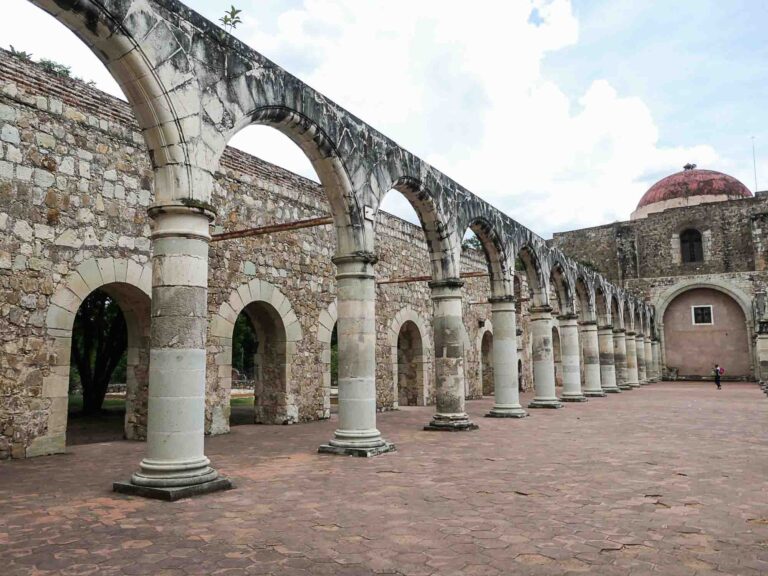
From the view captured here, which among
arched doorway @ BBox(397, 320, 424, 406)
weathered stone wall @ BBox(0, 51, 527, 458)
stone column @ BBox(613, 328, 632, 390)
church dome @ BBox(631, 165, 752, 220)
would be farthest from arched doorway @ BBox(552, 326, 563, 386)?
weathered stone wall @ BBox(0, 51, 527, 458)

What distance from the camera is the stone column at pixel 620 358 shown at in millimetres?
22578

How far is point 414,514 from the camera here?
4.14m

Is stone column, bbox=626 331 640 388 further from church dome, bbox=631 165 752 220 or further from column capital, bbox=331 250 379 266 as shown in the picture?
column capital, bbox=331 250 379 266

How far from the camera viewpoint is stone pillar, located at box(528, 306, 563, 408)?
44.2ft

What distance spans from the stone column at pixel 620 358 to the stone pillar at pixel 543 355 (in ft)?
33.1

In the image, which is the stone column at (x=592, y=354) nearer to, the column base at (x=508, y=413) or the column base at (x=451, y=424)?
the column base at (x=508, y=413)

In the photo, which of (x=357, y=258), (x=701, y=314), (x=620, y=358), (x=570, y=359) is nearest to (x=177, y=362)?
(x=357, y=258)

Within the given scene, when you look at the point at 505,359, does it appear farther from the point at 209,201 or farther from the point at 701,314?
the point at 701,314

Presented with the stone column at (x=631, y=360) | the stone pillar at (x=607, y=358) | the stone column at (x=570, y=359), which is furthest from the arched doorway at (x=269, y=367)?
the stone column at (x=631, y=360)

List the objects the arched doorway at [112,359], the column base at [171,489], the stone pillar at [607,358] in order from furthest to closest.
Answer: the stone pillar at [607,358], the arched doorway at [112,359], the column base at [171,489]

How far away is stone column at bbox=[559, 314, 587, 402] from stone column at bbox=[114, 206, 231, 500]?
12.6 m

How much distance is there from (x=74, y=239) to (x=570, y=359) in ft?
41.2

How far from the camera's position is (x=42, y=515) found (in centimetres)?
409

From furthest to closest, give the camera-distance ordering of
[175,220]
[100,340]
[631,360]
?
1. [631,360]
2. [100,340]
3. [175,220]
